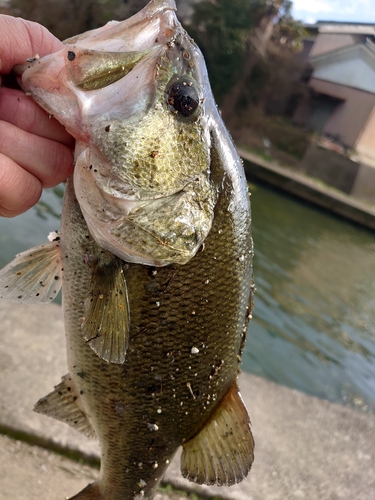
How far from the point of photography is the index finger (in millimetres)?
1117

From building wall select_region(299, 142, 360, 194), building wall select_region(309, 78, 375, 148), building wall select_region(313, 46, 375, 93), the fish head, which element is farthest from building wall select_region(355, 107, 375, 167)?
the fish head

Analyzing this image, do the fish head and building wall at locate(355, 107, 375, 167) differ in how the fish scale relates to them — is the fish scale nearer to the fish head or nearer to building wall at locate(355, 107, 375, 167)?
the fish head

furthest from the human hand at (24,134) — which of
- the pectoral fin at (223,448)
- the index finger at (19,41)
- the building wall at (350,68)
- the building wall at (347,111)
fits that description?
the building wall at (350,68)

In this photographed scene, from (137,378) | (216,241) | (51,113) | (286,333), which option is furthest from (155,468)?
(286,333)

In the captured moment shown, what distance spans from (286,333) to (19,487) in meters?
4.56

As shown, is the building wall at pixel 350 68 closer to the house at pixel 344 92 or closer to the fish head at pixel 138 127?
the house at pixel 344 92

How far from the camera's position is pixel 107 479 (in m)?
1.60

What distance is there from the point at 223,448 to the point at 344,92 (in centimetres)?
2821

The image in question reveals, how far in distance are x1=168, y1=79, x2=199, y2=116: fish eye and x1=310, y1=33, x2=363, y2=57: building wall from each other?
3004 cm

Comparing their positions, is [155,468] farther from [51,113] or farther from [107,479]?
[51,113]

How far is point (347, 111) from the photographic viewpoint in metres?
25.8

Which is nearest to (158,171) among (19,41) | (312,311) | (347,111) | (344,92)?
(19,41)

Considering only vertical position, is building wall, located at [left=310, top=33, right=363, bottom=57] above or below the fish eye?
above

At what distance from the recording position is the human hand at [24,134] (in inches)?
44.9
